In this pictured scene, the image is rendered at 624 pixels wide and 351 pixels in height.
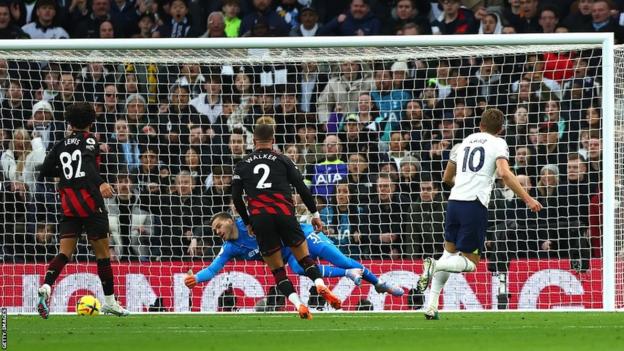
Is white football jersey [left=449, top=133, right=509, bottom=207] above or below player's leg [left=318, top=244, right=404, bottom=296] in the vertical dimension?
above

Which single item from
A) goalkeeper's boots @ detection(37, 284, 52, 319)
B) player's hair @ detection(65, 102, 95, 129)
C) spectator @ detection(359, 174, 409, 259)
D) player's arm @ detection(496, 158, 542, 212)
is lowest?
goalkeeper's boots @ detection(37, 284, 52, 319)

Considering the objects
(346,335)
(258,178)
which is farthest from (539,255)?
(346,335)

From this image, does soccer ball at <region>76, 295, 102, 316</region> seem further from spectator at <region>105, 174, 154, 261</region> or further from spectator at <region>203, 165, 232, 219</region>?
spectator at <region>203, 165, 232, 219</region>

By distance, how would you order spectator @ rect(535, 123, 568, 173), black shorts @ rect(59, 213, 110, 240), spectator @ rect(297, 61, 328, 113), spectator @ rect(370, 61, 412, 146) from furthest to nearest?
spectator @ rect(297, 61, 328, 113) → spectator @ rect(370, 61, 412, 146) → spectator @ rect(535, 123, 568, 173) → black shorts @ rect(59, 213, 110, 240)

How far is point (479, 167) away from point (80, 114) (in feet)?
13.0

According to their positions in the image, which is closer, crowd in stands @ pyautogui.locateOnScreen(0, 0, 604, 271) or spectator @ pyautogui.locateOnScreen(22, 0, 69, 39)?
crowd in stands @ pyautogui.locateOnScreen(0, 0, 604, 271)

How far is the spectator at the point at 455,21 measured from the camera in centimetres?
1755

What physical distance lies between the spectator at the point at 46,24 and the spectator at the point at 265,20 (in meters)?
2.85

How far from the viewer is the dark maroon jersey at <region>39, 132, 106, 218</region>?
12.5 m

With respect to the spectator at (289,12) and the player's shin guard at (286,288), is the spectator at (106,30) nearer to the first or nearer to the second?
the spectator at (289,12)

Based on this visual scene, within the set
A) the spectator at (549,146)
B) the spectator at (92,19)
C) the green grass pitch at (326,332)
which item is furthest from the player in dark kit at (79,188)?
the spectator at (92,19)

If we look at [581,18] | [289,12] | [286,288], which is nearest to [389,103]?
[581,18]

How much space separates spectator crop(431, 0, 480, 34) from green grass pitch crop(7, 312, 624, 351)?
5.54 meters

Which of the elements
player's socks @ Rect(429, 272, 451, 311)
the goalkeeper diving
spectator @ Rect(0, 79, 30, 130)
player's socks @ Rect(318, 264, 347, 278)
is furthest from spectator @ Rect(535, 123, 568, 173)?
spectator @ Rect(0, 79, 30, 130)
